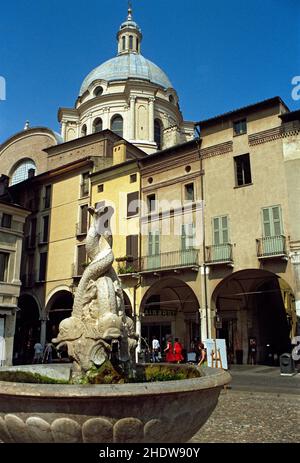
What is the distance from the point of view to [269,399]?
11469 mm

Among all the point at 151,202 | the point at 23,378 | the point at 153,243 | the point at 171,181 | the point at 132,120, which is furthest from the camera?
the point at 132,120

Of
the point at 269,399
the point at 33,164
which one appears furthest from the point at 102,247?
the point at 33,164

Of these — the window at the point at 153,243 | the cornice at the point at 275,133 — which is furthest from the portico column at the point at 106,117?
the cornice at the point at 275,133

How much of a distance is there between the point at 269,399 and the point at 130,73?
3909 centimetres

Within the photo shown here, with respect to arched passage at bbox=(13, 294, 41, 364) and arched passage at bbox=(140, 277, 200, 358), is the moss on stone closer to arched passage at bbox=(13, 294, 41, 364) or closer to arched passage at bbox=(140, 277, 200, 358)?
arched passage at bbox=(140, 277, 200, 358)

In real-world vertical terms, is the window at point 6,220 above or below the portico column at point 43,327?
above

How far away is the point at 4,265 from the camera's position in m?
25.5

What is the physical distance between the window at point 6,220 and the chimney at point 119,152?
8912mm

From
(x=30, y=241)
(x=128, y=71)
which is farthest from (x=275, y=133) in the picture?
(x=128, y=71)

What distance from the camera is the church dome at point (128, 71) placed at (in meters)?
43.6

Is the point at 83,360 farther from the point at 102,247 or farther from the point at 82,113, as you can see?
the point at 82,113

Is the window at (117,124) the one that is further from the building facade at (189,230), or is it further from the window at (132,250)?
the window at (132,250)

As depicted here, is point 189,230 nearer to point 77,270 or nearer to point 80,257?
point 80,257

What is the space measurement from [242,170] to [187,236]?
4.75 m
